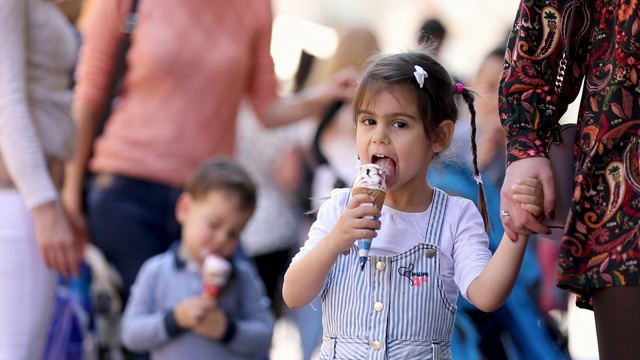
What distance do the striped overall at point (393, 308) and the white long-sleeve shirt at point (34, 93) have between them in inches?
66.3

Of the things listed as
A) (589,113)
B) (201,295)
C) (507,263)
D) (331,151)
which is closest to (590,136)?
(589,113)

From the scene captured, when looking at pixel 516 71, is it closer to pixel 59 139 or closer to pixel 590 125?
pixel 590 125

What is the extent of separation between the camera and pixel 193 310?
4738 millimetres

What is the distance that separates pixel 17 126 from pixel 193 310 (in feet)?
3.23

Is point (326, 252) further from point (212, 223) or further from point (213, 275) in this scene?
point (212, 223)

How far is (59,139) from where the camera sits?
451 cm

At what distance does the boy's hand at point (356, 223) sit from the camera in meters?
2.72

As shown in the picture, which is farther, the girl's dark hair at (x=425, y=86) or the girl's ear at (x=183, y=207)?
the girl's ear at (x=183, y=207)

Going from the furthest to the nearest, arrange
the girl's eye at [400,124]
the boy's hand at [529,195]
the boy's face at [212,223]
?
1. the boy's face at [212,223]
2. the girl's eye at [400,124]
3. the boy's hand at [529,195]

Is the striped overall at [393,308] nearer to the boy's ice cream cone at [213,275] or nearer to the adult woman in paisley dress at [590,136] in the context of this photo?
the adult woman in paisley dress at [590,136]

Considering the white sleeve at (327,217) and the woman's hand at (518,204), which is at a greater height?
the woman's hand at (518,204)

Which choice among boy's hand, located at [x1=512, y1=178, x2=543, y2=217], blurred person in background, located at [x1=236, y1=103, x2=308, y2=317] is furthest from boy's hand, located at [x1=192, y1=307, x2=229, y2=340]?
boy's hand, located at [x1=512, y1=178, x2=543, y2=217]

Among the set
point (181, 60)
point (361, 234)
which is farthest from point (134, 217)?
point (361, 234)

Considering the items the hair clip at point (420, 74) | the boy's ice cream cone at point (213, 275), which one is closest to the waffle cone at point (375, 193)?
the hair clip at point (420, 74)
